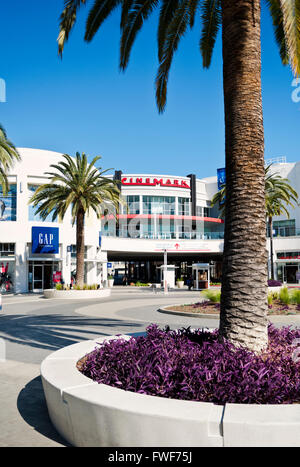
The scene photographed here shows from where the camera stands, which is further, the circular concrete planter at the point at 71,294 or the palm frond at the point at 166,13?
the circular concrete planter at the point at 71,294

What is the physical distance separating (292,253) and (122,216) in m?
24.3

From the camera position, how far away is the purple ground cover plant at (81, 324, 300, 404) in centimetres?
419

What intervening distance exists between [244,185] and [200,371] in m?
2.79

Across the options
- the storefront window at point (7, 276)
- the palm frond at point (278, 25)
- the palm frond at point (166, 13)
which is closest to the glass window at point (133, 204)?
the storefront window at point (7, 276)

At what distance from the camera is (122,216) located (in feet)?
183

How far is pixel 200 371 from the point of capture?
14.9ft

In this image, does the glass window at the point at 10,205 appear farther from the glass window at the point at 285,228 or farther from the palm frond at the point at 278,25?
the glass window at the point at 285,228

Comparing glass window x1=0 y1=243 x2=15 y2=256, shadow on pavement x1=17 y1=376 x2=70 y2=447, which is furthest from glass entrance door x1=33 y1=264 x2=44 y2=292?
shadow on pavement x1=17 y1=376 x2=70 y2=447

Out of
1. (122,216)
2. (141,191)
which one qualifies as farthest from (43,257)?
(141,191)

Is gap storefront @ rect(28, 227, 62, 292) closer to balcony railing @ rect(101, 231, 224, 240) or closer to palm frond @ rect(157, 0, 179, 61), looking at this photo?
balcony railing @ rect(101, 231, 224, 240)

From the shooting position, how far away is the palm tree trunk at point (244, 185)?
5.60m

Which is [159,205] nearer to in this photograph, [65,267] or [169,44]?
[65,267]

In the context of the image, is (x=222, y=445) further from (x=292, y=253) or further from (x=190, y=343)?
(x=292, y=253)

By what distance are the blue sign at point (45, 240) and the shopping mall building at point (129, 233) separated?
0.09 m
